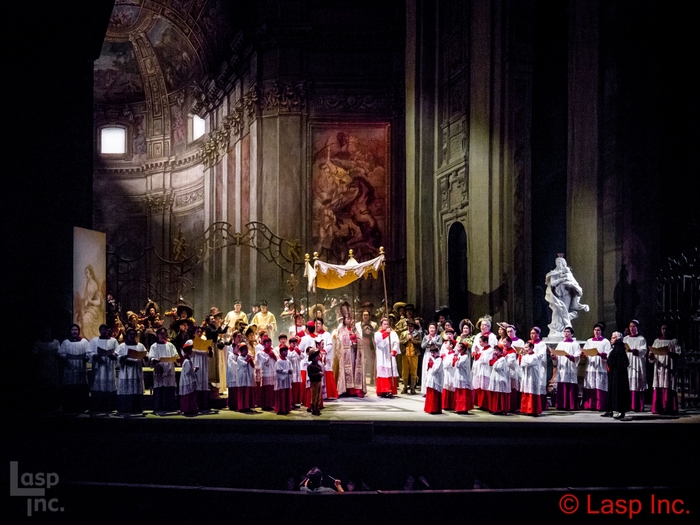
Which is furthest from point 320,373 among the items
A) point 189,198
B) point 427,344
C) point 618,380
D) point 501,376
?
point 189,198

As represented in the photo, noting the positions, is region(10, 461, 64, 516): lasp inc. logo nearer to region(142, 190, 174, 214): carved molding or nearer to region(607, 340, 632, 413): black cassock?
region(607, 340, 632, 413): black cassock

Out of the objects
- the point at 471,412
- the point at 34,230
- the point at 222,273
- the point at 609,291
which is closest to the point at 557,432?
the point at 471,412

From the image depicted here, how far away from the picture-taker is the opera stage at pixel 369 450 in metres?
12.0

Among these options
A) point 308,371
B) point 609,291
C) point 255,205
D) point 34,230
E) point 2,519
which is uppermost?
point 255,205

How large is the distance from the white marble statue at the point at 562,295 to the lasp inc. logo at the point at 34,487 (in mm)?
8930

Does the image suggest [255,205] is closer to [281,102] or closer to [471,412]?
[281,102]

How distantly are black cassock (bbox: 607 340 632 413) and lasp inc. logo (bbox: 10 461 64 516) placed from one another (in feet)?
27.4

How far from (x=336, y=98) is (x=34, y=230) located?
1381cm

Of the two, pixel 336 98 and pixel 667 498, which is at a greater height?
pixel 336 98

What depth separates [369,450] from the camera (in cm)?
1270

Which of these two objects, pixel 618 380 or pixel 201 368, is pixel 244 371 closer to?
pixel 201 368

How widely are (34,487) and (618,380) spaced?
28.8 feet

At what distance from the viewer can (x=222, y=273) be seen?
97.9 feet

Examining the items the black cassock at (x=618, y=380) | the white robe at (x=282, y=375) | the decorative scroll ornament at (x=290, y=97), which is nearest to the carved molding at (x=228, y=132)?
the decorative scroll ornament at (x=290, y=97)
